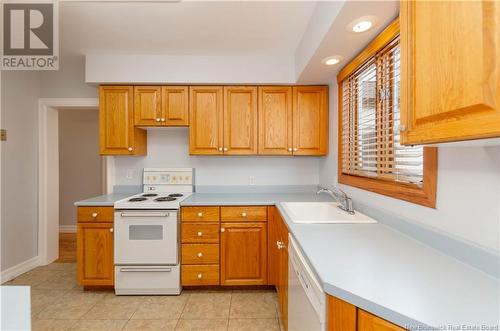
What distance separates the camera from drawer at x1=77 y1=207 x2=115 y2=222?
2.29 m

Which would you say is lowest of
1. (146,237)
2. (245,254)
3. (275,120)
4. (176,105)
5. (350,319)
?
(245,254)

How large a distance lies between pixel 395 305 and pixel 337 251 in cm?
38

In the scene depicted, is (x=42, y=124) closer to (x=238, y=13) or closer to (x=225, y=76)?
(x=225, y=76)

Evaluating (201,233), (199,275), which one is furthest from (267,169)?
(199,275)

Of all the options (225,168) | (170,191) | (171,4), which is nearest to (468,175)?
(171,4)

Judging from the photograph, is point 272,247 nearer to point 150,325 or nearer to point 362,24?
point 150,325

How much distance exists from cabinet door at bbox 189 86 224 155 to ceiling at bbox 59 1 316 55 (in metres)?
0.40

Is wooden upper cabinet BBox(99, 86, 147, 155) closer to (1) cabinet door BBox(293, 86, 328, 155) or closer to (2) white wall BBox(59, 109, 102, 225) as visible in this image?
(1) cabinet door BBox(293, 86, 328, 155)

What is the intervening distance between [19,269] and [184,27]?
317cm

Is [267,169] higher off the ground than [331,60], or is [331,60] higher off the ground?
[331,60]

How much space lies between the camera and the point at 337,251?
1.06m

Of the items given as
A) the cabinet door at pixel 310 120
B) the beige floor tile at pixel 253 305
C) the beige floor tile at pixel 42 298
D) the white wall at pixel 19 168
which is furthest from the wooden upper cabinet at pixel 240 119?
the white wall at pixel 19 168

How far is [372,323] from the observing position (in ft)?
2.36

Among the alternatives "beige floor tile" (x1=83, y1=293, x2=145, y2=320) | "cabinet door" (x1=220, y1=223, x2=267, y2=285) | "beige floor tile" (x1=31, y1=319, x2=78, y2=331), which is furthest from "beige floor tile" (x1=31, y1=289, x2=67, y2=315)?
"cabinet door" (x1=220, y1=223, x2=267, y2=285)
